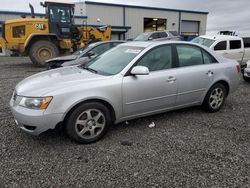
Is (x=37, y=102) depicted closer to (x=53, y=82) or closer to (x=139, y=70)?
(x=53, y=82)

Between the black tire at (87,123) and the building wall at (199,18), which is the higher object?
the building wall at (199,18)

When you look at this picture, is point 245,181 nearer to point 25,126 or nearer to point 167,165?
point 167,165

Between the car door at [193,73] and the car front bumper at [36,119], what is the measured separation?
222cm

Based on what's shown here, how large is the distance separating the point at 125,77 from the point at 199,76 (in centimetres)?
158

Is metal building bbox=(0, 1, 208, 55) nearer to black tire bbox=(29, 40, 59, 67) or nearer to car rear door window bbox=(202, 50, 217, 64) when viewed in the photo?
black tire bbox=(29, 40, 59, 67)

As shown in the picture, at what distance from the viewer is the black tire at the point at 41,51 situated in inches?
436

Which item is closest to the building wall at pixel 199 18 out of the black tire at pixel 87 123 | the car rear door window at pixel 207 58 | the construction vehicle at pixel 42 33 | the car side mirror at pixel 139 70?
the construction vehicle at pixel 42 33

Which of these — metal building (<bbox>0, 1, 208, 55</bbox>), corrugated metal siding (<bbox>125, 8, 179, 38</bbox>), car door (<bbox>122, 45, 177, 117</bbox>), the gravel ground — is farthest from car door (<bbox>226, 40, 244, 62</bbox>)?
corrugated metal siding (<bbox>125, 8, 179, 38</bbox>)

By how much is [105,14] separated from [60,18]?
45.8 ft

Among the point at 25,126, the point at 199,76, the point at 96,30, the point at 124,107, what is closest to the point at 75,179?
the point at 25,126

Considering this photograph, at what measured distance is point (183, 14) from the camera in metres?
29.3

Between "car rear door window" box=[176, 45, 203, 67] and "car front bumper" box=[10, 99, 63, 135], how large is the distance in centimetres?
242

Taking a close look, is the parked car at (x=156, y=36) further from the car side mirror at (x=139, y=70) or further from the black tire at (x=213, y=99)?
the car side mirror at (x=139, y=70)

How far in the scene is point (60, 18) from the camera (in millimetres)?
11383
